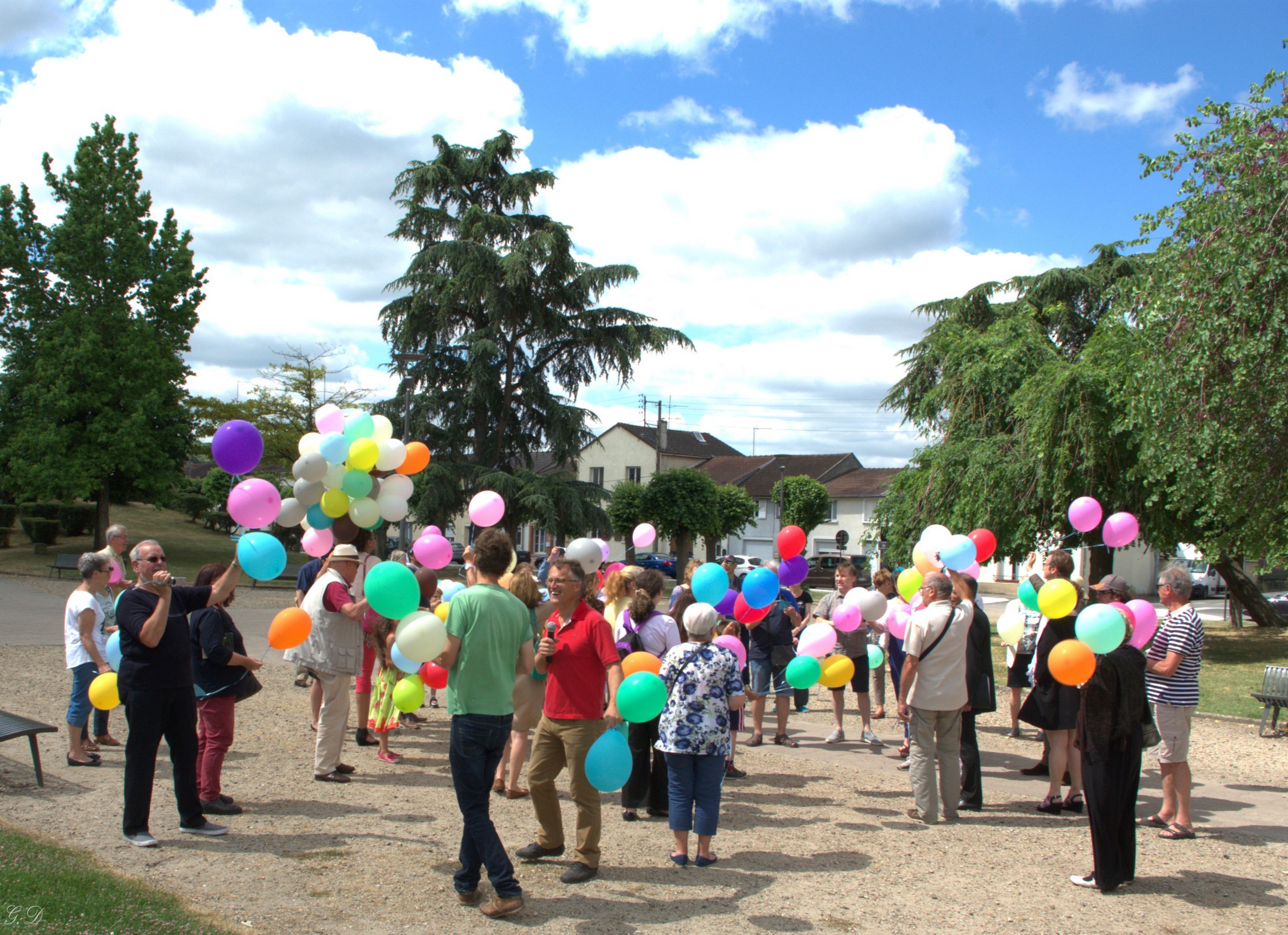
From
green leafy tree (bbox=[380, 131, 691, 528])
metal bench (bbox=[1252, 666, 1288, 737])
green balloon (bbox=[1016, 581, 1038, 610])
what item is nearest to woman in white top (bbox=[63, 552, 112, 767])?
green balloon (bbox=[1016, 581, 1038, 610])

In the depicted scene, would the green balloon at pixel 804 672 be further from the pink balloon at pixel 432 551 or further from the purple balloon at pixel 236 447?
the purple balloon at pixel 236 447

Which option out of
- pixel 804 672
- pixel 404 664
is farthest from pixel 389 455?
pixel 804 672

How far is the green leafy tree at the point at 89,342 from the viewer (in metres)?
28.3

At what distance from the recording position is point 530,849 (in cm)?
507

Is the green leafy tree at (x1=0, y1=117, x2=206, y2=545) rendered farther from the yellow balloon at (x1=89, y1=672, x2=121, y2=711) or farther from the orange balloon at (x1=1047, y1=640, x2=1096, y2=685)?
the orange balloon at (x1=1047, y1=640, x2=1096, y2=685)

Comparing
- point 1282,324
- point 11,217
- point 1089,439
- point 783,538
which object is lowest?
point 783,538

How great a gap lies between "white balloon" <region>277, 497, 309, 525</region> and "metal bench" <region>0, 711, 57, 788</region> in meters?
2.00

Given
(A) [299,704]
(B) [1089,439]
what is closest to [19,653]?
(A) [299,704]

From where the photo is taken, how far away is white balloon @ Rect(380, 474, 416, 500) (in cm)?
739

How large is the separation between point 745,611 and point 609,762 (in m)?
2.88

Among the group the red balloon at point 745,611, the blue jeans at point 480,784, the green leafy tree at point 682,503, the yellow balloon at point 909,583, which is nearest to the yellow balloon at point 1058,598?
the yellow balloon at point 909,583

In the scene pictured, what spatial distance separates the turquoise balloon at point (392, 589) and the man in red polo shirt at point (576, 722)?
0.36m

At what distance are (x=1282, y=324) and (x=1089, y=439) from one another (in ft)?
14.1

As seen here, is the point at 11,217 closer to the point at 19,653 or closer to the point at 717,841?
the point at 19,653
